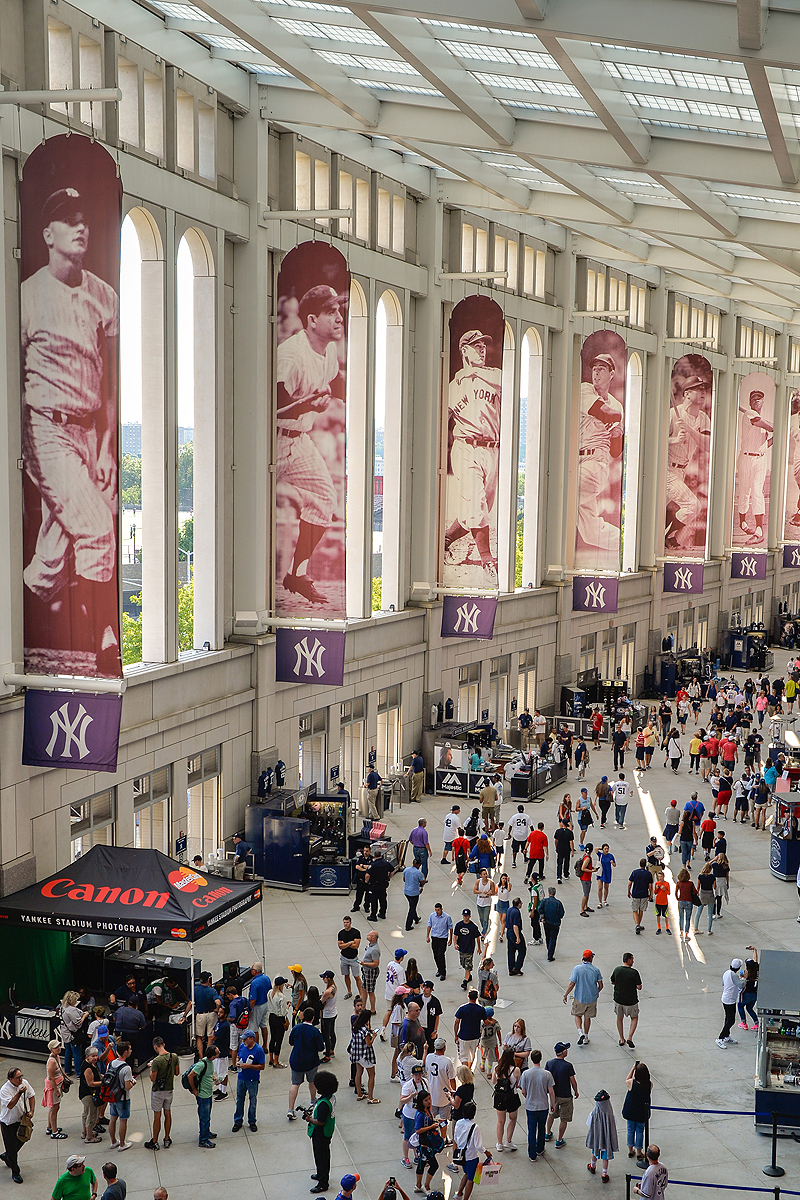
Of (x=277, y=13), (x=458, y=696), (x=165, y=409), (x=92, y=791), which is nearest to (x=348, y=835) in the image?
(x=92, y=791)

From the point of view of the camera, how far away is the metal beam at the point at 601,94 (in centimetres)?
1653

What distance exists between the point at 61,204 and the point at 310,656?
35.5ft

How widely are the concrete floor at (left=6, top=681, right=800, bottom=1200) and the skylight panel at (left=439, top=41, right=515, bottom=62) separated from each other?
1428 centimetres

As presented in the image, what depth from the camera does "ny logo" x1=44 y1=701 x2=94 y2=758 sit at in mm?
17000

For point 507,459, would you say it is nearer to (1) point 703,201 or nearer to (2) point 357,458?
(2) point 357,458

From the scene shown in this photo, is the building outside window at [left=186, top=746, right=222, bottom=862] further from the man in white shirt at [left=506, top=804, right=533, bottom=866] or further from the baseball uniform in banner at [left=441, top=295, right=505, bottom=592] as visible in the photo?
the baseball uniform in banner at [left=441, top=295, right=505, bottom=592]

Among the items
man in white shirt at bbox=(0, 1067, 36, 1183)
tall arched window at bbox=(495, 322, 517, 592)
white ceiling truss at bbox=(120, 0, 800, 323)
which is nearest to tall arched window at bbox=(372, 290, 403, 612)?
white ceiling truss at bbox=(120, 0, 800, 323)

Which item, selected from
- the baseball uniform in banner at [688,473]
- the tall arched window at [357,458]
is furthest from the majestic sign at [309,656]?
the baseball uniform in banner at [688,473]

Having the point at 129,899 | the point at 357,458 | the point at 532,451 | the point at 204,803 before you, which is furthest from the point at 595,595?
the point at 129,899

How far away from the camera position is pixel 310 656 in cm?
2470

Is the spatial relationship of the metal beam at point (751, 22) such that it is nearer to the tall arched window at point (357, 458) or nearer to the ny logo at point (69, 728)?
the ny logo at point (69, 728)

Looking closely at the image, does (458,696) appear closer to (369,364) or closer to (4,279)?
(369,364)

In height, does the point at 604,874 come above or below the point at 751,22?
below

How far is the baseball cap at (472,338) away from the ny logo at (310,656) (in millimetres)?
11134
